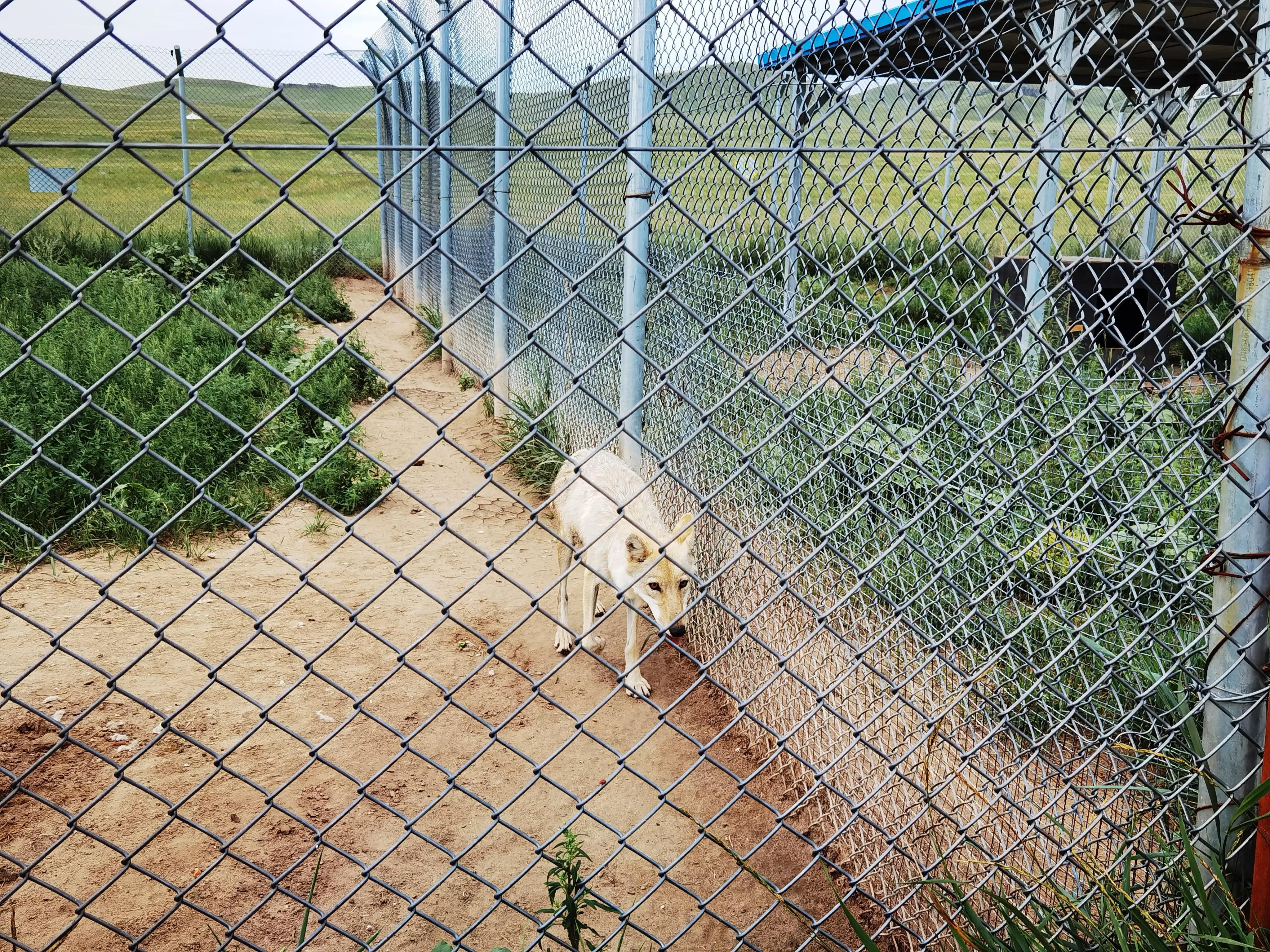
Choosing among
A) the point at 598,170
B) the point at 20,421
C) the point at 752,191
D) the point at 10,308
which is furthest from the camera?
the point at 10,308

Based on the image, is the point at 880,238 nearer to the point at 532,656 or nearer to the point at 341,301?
the point at 532,656

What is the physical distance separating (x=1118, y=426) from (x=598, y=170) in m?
1.50

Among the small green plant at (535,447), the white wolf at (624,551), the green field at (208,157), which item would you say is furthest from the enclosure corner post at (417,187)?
the white wolf at (624,551)

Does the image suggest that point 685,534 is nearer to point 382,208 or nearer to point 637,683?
point 637,683

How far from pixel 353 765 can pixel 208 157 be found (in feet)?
7.35

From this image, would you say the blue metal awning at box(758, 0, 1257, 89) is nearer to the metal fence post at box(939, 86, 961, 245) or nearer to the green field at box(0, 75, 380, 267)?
the metal fence post at box(939, 86, 961, 245)

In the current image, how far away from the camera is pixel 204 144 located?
128cm

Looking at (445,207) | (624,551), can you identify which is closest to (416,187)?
(445,207)

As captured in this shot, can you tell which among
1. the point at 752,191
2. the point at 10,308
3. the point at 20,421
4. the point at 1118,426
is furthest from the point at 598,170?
the point at 10,308

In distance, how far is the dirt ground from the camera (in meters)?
2.05

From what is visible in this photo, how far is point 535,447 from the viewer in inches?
249

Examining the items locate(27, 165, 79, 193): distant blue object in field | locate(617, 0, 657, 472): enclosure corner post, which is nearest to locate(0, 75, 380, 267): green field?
locate(27, 165, 79, 193): distant blue object in field

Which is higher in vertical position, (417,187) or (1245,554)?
(1245,554)

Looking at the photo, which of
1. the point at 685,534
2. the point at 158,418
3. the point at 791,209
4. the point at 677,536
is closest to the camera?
the point at 791,209
